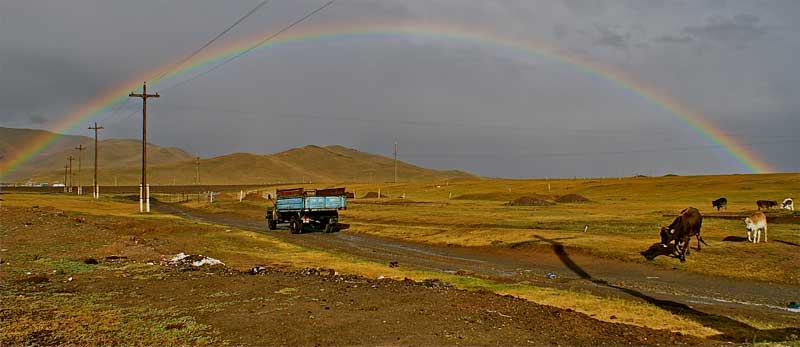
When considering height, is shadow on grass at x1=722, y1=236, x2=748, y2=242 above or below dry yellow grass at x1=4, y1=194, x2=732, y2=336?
above

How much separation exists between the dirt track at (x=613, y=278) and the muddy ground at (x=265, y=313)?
3955 mm

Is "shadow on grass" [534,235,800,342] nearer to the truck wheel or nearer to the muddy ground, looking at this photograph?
the muddy ground

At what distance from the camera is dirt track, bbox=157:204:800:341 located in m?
15.7

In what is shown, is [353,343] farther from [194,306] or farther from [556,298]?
[556,298]

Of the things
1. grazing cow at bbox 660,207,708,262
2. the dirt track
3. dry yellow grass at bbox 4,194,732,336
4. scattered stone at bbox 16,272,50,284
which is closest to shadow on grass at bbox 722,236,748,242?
grazing cow at bbox 660,207,708,262

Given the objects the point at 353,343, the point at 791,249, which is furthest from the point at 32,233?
the point at 791,249

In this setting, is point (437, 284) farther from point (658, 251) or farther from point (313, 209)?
point (313, 209)

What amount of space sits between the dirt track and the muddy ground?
3955 mm

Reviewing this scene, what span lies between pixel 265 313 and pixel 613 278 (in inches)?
586

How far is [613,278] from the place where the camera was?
2320 cm

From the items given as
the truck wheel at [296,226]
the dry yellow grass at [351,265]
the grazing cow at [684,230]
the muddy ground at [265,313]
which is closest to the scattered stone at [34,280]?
the muddy ground at [265,313]

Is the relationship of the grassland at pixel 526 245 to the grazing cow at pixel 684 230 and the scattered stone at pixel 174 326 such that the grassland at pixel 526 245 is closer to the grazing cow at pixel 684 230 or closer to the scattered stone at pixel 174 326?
the grazing cow at pixel 684 230

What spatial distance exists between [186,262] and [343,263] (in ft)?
21.5

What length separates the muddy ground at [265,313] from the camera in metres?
11.5
